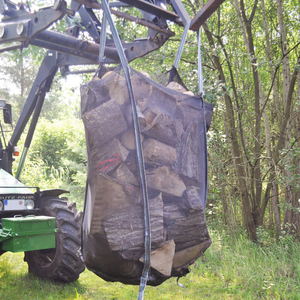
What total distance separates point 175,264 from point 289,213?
3855 mm

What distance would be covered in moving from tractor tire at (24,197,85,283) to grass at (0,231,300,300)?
0.14 m

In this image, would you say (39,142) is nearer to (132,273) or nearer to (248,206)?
(248,206)

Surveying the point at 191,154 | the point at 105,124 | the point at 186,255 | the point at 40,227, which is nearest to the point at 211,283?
the point at 40,227

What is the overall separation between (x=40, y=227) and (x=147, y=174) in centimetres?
179

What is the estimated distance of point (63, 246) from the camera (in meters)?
3.59

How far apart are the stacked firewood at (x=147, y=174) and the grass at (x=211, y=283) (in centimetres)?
202

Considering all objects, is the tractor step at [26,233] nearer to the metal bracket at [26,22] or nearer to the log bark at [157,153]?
the metal bracket at [26,22]

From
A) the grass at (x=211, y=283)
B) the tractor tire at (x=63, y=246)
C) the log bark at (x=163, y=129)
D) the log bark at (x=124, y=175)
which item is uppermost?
the log bark at (x=163, y=129)

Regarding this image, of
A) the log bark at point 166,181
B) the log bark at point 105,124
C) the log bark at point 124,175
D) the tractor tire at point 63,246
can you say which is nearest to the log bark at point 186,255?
the log bark at point 166,181

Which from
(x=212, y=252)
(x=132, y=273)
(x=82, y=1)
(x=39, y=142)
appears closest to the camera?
(x=132, y=273)

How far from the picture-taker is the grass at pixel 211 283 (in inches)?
139

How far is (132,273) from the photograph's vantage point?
164cm

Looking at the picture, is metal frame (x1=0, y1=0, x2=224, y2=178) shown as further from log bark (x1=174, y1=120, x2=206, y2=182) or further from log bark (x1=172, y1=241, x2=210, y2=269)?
log bark (x1=172, y1=241, x2=210, y2=269)

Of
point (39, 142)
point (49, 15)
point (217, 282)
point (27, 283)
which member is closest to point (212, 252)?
point (217, 282)
